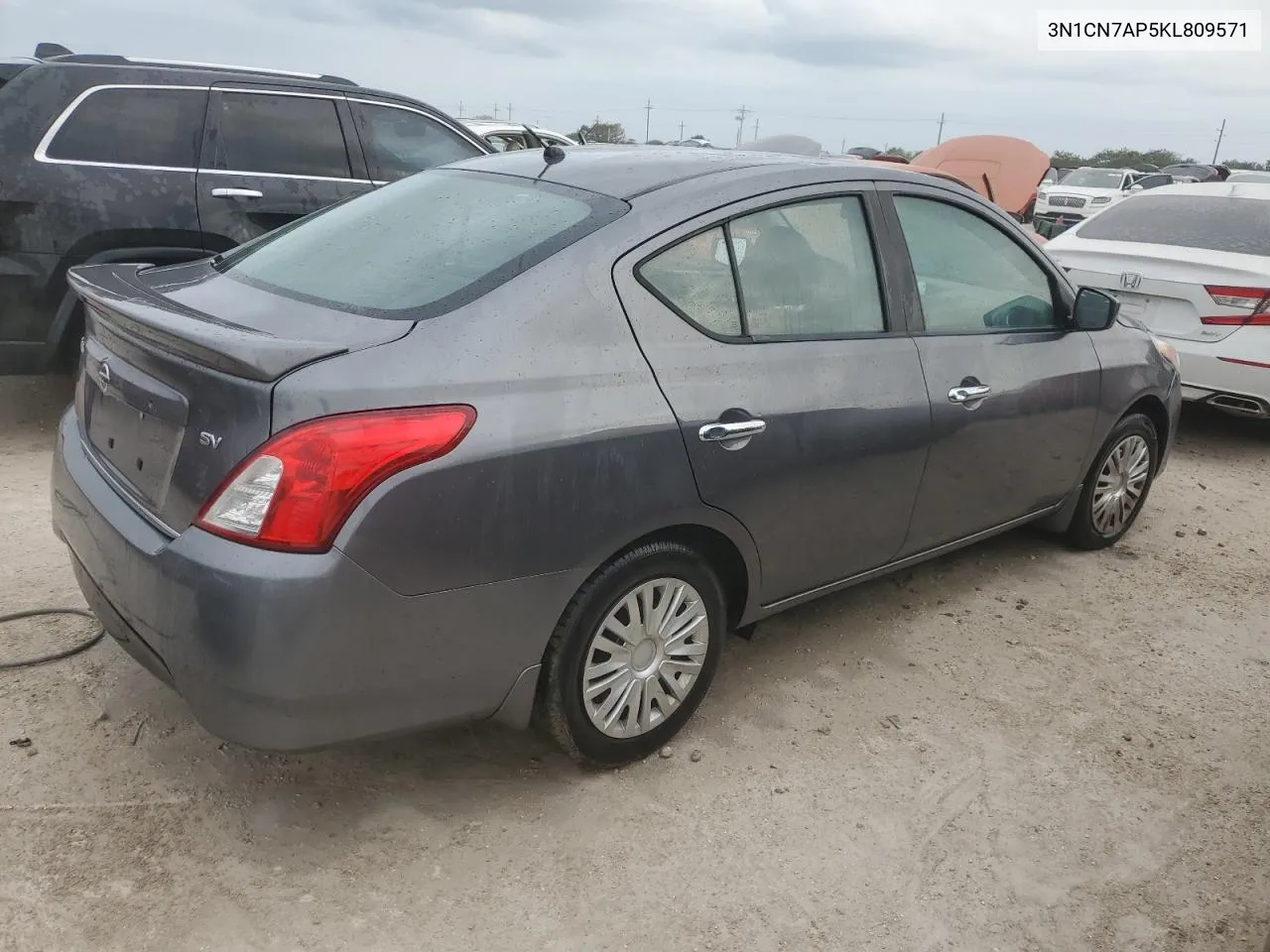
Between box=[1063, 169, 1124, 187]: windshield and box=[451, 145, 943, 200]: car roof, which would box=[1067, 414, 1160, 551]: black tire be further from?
box=[1063, 169, 1124, 187]: windshield

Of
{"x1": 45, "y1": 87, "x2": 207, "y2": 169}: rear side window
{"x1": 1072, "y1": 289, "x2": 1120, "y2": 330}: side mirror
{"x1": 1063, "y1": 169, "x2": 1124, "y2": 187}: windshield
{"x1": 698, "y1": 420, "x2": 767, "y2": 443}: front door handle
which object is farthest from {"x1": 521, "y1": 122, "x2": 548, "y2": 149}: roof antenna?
{"x1": 1063, "y1": 169, "x2": 1124, "y2": 187}: windshield

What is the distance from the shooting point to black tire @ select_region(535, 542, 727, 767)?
258 centimetres

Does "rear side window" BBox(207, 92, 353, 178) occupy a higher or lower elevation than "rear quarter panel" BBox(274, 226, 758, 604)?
higher

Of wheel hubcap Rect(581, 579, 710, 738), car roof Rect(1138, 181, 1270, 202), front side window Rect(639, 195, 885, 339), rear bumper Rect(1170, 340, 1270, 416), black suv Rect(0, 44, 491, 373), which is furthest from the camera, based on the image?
car roof Rect(1138, 181, 1270, 202)

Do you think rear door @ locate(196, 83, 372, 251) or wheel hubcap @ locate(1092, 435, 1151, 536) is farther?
rear door @ locate(196, 83, 372, 251)

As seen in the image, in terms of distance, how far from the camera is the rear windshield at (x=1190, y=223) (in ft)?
21.5

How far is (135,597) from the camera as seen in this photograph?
7.69 feet

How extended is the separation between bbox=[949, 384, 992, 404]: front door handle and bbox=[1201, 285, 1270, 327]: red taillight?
11.2ft

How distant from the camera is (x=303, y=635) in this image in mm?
2141

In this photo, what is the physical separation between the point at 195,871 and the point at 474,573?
983mm

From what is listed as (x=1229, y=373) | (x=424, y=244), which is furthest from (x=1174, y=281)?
(x=424, y=244)

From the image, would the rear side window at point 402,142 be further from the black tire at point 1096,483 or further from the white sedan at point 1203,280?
the white sedan at point 1203,280

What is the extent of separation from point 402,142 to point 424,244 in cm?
364

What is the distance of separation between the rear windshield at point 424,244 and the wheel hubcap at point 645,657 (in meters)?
0.91
